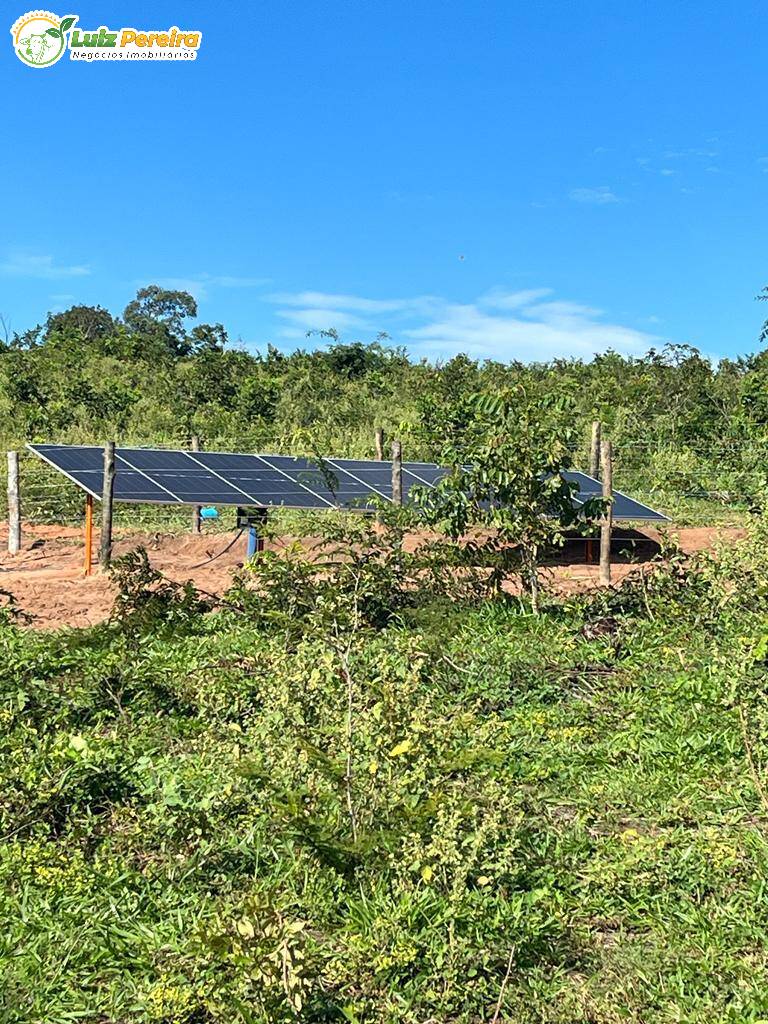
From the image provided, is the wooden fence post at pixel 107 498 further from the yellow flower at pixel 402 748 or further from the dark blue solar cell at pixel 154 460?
the yellow flower at pixel 402 748

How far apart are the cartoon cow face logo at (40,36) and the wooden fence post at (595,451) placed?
819 cm

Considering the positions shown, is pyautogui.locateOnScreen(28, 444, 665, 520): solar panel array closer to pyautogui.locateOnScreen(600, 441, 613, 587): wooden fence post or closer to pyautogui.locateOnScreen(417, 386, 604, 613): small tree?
pyautogui.locateOnScreen(600, 441, 613, 587): wooden fence post

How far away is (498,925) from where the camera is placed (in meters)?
3.33

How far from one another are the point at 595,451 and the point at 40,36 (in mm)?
8755

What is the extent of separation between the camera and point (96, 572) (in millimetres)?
11508

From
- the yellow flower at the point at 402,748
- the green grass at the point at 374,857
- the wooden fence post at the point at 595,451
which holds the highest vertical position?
the wooden fence post at the point at 595,451

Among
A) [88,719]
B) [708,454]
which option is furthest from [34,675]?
[708,454]

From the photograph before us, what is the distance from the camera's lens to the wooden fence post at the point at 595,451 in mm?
12828

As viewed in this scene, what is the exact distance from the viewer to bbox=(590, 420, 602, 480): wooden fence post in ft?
42.1

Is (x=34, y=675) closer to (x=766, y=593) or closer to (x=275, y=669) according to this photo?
(x=275, y=669)

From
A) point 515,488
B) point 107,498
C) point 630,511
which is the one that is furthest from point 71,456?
point 630,511

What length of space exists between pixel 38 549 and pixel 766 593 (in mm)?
9851

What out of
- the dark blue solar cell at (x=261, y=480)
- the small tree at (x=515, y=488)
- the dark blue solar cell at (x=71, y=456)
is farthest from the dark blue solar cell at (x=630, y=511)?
the dark blue solar cell at (x=71, y=456)

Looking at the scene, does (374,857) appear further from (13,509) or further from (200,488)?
(13,509)
